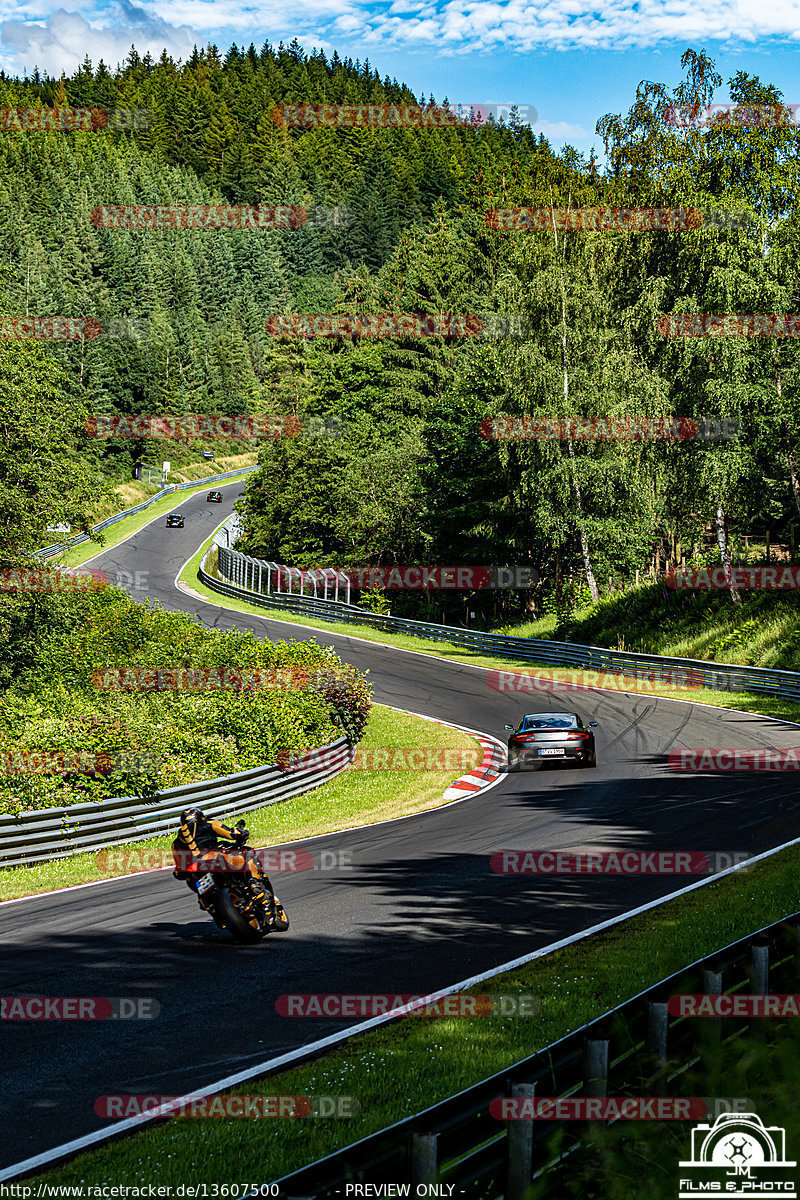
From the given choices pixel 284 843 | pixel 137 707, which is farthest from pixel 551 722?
pixel 137 707

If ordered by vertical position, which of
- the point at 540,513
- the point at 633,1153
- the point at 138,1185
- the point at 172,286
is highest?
the point at 172,286

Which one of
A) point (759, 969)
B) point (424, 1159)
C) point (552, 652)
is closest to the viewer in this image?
point (424, 1159)

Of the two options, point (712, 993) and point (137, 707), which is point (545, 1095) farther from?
point (137, 707)

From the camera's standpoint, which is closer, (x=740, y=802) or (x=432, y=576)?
(x=740, y=802)

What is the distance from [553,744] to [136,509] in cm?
7186

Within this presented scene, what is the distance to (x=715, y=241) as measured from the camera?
41.0 metres

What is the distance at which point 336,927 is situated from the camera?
10.8 metres

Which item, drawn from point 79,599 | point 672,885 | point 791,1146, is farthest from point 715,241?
point 791,1146

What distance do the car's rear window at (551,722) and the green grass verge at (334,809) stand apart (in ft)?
6.41

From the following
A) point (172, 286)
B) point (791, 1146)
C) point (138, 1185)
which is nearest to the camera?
point (791, 1146)

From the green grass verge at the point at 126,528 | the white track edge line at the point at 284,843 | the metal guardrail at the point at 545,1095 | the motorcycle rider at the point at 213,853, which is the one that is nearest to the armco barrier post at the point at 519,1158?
the metal guardrail at the point at 545,1095

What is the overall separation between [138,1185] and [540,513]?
38.0m

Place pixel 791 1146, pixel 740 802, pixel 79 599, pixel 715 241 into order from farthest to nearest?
1. pixel 715 241
2. pixel 79 599
3. pixel 740 802
4. pixel 791 1146

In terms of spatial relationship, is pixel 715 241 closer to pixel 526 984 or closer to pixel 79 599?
pixel 79 599
